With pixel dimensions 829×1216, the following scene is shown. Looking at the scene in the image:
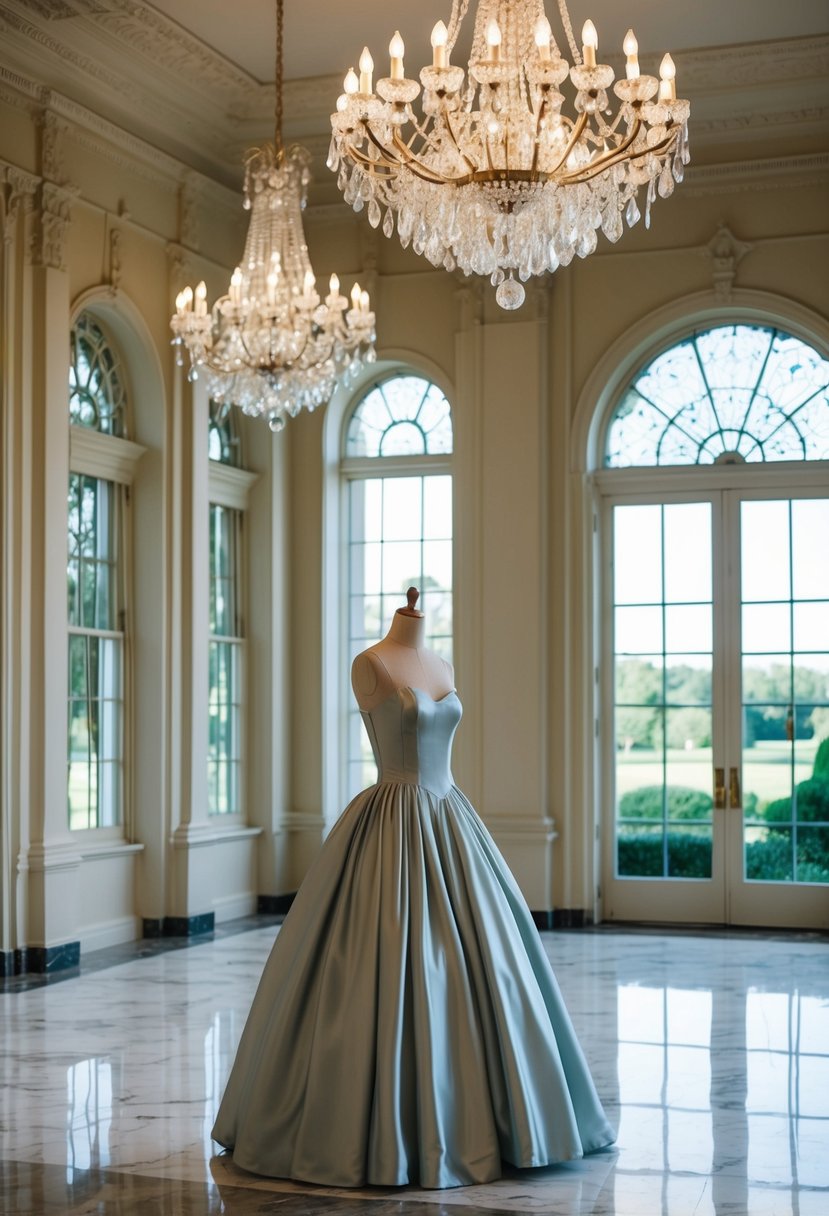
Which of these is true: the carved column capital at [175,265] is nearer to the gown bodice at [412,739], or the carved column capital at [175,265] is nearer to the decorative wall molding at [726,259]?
the decorative wall molding at [726,259]

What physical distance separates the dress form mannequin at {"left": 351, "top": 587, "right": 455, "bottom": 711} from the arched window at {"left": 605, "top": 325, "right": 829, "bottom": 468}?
4497mm

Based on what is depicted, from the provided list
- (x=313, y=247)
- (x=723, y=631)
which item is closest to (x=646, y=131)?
(x=723, y=631)

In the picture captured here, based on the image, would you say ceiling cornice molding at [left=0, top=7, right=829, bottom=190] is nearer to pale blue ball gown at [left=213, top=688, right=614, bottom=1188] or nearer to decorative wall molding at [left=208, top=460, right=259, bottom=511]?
decorative wall molding at [left=208, top=460, right=259, bottom=511]

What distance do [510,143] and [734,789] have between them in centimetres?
462

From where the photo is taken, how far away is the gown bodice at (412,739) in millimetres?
4199

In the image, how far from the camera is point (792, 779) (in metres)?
8.26

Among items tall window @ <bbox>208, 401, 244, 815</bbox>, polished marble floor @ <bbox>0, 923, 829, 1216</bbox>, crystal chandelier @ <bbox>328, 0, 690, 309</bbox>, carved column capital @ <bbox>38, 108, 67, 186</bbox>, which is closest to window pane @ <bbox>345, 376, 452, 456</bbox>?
tall window @ <bbox>208, 401, 244, 815</bbox>

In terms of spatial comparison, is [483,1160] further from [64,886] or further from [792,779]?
[792,779]

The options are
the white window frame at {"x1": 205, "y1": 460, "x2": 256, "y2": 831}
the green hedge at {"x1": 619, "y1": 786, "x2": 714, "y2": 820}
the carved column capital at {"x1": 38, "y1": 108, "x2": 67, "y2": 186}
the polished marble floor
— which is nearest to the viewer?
the polished marble floor

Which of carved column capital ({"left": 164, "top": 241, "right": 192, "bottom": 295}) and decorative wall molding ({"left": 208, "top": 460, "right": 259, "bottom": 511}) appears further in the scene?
decorative wall molding ({"left": 208, "top": 460, "right": 259, "bottom": 511})

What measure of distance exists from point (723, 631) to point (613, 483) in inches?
42.5

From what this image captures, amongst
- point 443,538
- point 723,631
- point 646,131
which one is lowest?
point 723,631

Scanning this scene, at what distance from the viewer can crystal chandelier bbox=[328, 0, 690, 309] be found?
4629 mm

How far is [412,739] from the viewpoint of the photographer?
4.20 meters
